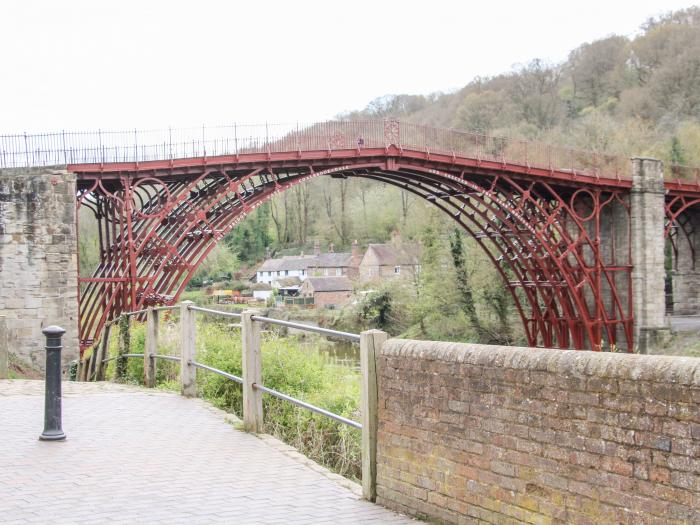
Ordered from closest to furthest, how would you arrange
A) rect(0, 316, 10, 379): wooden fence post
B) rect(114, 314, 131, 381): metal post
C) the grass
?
the grass → rect(0, 316, 10, 379): wooden fence post → rect(114, 314, 131, 381): metal post

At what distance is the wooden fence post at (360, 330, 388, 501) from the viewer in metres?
5.15

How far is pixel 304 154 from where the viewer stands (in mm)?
23750

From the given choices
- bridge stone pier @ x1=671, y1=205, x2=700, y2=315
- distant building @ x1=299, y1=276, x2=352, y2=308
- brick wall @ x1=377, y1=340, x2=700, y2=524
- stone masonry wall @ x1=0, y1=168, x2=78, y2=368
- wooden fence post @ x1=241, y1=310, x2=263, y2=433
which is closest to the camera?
brick wall @ x1=377, y1=340, x2=700, y2=524

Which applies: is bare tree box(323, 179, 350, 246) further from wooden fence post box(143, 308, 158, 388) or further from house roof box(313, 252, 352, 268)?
wooden fence post box(143, 308, 158, 388)

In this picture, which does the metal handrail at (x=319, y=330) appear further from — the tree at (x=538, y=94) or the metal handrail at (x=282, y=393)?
the tree at (x=538, y=94)

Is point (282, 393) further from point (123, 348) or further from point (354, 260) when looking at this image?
point (354, 260)

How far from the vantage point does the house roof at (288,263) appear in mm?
72300

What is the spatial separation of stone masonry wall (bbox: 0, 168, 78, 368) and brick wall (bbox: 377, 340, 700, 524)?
Answer: 48.6 ft

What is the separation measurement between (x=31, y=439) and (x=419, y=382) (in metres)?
3.66

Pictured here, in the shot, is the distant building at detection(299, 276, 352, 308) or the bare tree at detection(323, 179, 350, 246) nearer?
the distant building at detection(299, 276, 352, 308)

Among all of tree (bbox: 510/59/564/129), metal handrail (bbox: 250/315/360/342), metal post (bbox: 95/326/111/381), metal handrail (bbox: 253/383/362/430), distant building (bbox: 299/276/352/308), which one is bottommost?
distant building (bbox: 299/276/352/308)

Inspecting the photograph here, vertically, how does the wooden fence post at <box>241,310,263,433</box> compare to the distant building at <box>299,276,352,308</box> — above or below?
above

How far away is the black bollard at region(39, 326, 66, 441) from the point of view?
6758 mm

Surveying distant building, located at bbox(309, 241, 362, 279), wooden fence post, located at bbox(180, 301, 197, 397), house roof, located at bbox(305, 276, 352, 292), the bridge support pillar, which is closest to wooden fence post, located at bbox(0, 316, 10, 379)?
wooden fence post, located at bbox(180, 301, 197, 397)
